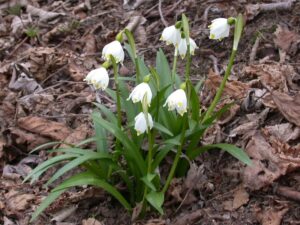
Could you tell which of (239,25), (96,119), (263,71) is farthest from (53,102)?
(239,25)

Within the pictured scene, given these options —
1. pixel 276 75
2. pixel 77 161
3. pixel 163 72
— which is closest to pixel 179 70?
pixel 276 75

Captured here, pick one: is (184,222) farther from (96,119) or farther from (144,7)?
(144,7)

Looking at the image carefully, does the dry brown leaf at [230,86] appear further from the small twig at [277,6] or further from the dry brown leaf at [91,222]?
the dry brown leaf at [91,222]

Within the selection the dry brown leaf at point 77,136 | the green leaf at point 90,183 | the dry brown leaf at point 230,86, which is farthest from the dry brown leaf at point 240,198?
the dry brown leaf at point 77,136

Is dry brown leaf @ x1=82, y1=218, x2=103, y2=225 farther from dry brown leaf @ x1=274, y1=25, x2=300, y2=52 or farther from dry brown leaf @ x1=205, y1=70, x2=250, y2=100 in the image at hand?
dry brown leaf @ x1=274, y1=25, x2=300, y2=52

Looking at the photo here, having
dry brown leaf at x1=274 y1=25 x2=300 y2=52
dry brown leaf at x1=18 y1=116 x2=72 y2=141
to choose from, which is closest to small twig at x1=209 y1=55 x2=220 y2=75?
dry brown leaf at x1=274 y1=25 x2=300 y2=52

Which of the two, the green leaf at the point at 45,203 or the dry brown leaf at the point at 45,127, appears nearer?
the green leaf at the point at 45,203

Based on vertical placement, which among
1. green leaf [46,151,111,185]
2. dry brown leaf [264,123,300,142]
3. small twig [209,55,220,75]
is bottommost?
small twig [209,55,220,75]
